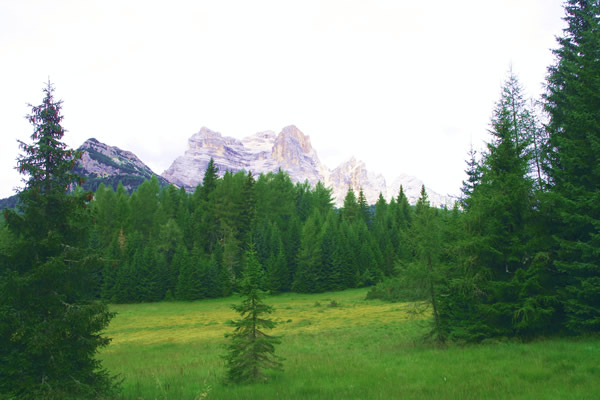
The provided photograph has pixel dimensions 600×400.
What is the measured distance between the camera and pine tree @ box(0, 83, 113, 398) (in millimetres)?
8102

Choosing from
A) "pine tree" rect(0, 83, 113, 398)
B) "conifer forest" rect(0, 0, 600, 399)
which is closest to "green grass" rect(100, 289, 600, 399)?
"conifer forest" rect(0, 0, 600, 399)

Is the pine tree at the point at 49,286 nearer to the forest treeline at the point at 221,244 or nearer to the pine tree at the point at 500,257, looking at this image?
the pine tree at the point at 500,257

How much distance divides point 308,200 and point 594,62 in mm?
78021

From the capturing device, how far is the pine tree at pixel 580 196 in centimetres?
1174

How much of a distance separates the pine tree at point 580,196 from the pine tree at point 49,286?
586 inches

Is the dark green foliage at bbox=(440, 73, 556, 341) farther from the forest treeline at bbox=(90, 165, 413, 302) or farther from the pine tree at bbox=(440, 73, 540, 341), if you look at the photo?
the forest treeline at bbox=(90, 165, 413, 302)

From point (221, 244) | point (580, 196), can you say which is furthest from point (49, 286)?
point (221, 244)

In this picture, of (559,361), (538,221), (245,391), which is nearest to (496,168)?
(538,221)

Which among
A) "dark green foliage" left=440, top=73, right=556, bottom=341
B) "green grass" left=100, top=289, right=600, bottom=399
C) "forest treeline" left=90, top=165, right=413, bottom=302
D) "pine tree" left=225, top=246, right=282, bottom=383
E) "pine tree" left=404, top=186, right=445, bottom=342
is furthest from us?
"forest treeline" left=90, top=165, right=413, bottom=302

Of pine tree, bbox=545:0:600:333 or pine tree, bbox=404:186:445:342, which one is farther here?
pine tree, bbox=404:186:445:342

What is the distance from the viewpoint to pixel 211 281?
59.8 metres

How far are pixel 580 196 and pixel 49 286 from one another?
54.3 feet

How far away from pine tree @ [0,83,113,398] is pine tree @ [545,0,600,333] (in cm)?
1488

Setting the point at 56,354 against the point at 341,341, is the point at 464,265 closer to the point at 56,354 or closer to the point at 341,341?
the point at 341,341
